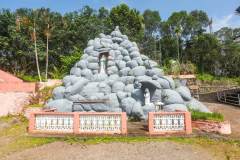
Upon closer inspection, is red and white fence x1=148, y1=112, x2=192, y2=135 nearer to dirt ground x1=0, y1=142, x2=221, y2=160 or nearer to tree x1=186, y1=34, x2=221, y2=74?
dirt ground x1=0, y1=142, x2=221, y2=160

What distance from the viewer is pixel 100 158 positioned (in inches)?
326

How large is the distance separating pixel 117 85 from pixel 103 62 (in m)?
2.52

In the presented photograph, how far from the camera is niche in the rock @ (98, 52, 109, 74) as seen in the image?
719 inches

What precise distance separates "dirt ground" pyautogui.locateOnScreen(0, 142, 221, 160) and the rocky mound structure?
5147 mm

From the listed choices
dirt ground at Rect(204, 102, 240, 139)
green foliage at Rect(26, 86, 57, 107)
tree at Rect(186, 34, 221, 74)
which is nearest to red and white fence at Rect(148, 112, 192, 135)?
dirt ground at Rect(204, 102, 240, 139)

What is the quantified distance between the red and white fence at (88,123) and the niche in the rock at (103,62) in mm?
7580

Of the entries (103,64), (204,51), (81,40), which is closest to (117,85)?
(103,64)

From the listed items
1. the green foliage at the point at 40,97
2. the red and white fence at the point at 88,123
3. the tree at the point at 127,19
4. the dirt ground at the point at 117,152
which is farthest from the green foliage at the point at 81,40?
the dirt ground at the point at 117,152

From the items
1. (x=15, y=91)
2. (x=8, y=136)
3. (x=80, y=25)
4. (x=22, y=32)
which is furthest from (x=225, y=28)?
(x=8, y=136)

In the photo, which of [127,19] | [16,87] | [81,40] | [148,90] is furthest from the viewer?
[127,19]

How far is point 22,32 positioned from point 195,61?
26.6 m

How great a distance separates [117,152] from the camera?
877cm

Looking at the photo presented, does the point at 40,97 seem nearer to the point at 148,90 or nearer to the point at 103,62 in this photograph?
the point at 103,62

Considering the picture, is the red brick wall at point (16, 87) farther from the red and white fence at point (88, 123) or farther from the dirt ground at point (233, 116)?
the dirt ground at point (233, 116)
